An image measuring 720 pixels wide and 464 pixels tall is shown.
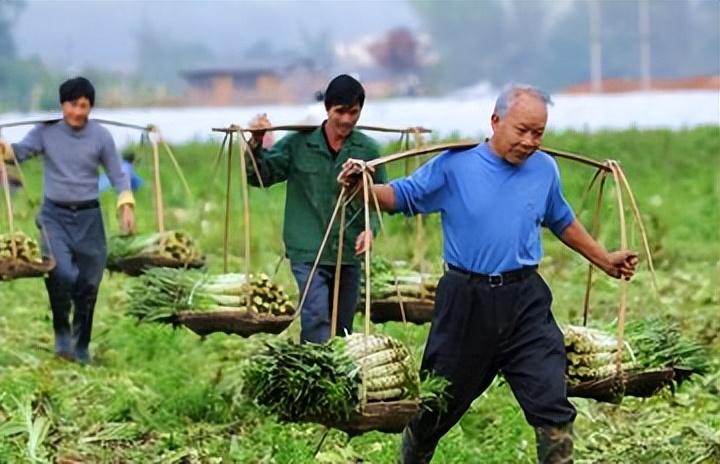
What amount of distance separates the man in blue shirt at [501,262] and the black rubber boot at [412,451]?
0.19 meters

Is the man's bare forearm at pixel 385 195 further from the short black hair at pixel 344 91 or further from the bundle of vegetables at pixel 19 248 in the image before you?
the bundle of vegetables at pixel 19 248

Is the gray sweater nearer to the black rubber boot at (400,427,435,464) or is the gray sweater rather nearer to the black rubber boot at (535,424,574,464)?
the black rubber boot at (400,427,435,464)

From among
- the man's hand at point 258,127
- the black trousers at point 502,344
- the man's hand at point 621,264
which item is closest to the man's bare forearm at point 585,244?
the man's hand at point 621,264

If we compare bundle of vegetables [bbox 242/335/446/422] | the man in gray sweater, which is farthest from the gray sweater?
bundle of vegetables [bbox 242/335/446/422]

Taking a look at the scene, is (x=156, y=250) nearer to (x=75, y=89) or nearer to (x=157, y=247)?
(x=157, y=247)

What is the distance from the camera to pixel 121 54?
125m

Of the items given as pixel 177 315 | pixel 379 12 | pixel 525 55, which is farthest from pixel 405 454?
pixel 379 12

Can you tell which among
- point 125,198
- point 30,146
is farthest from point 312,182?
point 30,146

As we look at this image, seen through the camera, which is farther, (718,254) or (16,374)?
(718,254)

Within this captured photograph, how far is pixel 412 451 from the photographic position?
6.29 meters

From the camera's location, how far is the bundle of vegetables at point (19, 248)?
354 inches

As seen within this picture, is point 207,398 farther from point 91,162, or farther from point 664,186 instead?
point 664,186

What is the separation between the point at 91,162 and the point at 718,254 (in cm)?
830

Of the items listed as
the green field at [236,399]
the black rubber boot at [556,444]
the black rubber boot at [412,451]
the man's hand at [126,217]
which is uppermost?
the man's hand at [126,217]
